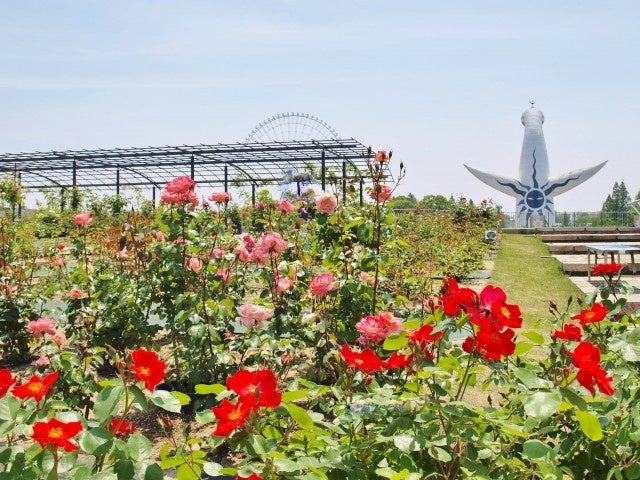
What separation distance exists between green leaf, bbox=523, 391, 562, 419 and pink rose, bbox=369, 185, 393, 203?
6.35 ft

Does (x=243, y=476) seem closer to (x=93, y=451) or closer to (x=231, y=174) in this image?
(x=93, y=451)

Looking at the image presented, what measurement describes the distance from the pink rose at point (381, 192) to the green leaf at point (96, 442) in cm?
218

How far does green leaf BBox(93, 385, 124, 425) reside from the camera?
3.36ft

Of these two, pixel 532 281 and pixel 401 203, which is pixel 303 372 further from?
pixel 401 203

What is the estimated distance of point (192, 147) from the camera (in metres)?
20.5

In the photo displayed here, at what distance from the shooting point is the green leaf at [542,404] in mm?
1099

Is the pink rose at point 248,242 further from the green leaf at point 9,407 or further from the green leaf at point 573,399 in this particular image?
the green leaf at point 573,399

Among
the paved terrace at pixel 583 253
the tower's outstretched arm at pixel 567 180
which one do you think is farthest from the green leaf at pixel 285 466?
the tower's outstretched arm at pixel 567 180

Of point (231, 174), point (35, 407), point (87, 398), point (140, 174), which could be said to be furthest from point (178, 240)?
point (140, 174)

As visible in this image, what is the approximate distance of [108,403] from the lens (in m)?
1.04

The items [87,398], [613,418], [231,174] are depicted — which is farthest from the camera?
[231,174]

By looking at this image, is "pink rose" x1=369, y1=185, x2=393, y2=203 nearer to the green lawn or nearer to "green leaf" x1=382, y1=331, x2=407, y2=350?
"green leaf" x1=382, y1=331, x2=407, y2=350

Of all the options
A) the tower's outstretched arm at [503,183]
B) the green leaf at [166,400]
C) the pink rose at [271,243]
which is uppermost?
the tower's outstretched arm at [503,183]

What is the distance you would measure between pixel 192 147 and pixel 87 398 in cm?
1855
